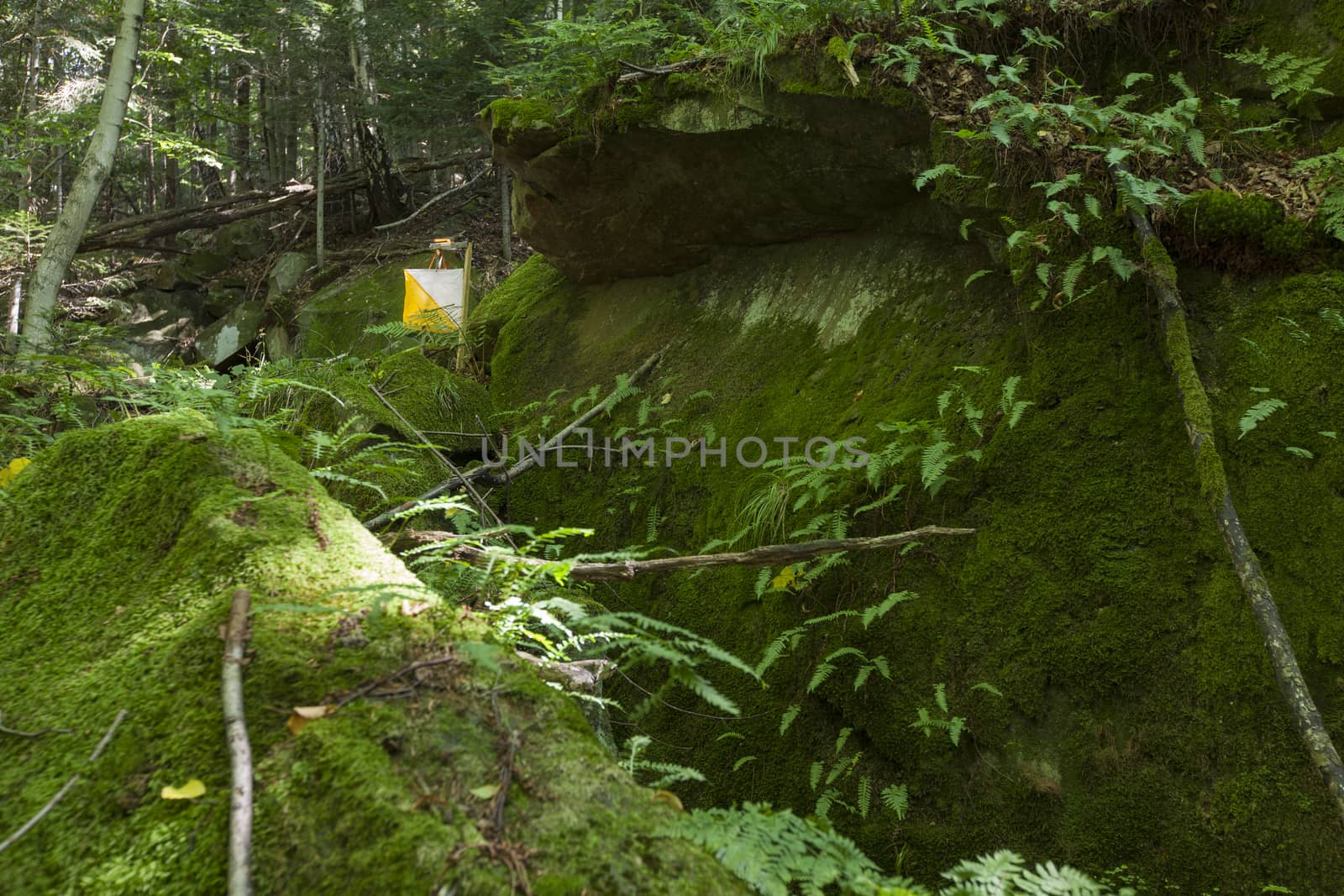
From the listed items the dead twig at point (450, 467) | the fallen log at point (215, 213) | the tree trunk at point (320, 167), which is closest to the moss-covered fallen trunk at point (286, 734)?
the dead twig at point (450, 467)

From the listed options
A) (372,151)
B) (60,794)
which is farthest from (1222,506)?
(372,151)

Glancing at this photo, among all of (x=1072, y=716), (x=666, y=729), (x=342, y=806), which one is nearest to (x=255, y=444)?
(x=342, y=806)

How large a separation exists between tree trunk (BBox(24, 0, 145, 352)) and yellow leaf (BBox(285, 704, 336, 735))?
1356 centimetres

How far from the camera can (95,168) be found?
1235 cm

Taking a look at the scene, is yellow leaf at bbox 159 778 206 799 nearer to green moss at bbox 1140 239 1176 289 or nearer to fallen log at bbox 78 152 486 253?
green moss at bbox 1140 239 1176 289

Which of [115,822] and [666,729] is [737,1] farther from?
[115,822]

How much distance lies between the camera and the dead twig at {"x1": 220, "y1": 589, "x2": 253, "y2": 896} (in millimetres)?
1470

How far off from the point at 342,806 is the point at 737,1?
21.9 ft

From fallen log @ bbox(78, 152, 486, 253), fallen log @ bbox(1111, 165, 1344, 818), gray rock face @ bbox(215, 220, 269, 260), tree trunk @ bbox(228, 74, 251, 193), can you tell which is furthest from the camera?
tree trunk @ bbox(228, 74, 251, 193)

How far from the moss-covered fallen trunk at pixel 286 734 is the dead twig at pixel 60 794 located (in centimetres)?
2

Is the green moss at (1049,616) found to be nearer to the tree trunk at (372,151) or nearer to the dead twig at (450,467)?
the dead twig at (450,467)

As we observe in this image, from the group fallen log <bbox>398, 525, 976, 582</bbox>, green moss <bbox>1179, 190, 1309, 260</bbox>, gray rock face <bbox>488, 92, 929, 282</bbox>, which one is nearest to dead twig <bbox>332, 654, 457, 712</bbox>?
fallen log <bbox>398, 525, 976, 582</bbox>

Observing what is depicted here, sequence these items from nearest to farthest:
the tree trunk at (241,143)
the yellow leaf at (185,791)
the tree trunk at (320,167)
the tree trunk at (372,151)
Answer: the yellow leaf at (185,791) → the tree trunk at (320,167) → the tree trunk at (372,151) → the tree trunk at (241,143)

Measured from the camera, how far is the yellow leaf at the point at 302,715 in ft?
5.62
